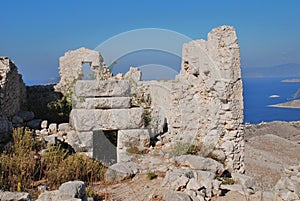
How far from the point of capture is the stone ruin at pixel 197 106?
7.43m

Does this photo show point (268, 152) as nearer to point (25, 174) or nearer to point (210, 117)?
point (210, 117)

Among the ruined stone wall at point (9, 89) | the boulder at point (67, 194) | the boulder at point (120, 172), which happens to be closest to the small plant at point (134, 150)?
the boulder at point (120, 172)

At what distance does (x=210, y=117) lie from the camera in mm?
7906

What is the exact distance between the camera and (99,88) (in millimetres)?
8047

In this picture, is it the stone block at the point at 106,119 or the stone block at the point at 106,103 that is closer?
the stone block at the point at 106,119

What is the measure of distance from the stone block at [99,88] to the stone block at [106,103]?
0.13 metres

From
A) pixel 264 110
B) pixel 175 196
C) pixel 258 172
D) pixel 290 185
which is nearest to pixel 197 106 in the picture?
pixel 290 185

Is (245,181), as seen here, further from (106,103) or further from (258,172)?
(258,172)

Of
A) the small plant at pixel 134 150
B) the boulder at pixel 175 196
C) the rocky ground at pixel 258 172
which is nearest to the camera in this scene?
the boulder at pixel 175 196

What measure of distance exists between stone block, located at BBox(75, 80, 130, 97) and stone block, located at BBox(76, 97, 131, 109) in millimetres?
134

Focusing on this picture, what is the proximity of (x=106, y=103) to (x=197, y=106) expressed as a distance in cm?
243

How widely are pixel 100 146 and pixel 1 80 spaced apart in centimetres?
293

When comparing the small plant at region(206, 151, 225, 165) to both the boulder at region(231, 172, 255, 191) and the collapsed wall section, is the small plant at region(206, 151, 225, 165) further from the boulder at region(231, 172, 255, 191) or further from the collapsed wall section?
the boulder at region(231, 172, 255, 191)

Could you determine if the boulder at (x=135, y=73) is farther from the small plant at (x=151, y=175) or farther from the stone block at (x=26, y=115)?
the small plant at (x=151, y=175)
